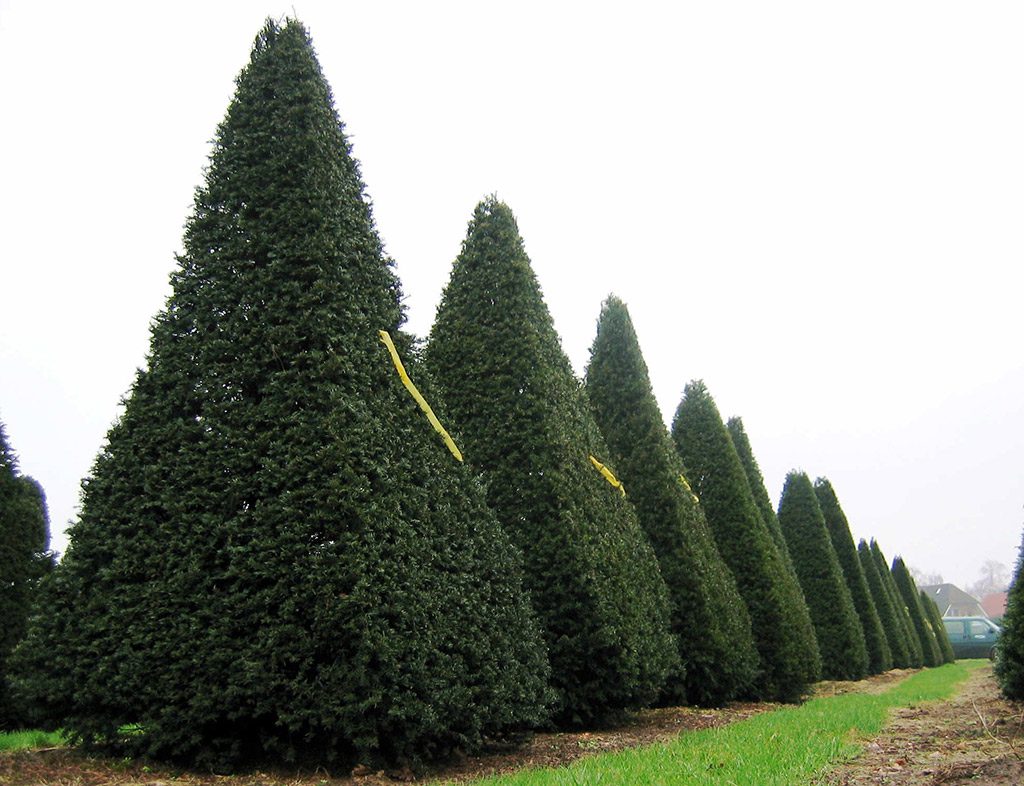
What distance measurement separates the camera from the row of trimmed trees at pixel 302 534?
6.09 m

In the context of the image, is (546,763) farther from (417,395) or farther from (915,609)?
(915,609)

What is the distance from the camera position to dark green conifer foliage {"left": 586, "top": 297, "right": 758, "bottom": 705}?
13109mm

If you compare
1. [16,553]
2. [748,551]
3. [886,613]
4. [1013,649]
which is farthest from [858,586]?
[16,553]

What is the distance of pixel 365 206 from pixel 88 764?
499cm

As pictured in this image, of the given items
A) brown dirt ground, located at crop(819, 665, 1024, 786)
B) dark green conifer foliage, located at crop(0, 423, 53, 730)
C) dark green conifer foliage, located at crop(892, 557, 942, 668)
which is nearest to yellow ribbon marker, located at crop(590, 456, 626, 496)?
brown dirt ground, located at crop(819, 665, 1024, 786)

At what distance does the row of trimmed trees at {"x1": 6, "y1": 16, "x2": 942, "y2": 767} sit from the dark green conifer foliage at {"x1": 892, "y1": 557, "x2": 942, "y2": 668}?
1390 inches

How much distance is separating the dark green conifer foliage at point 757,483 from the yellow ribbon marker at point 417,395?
14029mm

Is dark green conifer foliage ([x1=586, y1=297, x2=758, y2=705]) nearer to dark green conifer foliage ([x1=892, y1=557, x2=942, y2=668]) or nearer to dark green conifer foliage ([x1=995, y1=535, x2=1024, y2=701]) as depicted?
dark green conifer foliage ([x1=995, y1=535, x2=1024, y2=701])

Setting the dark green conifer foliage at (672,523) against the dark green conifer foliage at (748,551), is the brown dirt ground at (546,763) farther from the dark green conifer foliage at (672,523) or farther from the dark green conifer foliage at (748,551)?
the dark green conifer foliage at (748,551)

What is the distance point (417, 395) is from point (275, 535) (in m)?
1.82

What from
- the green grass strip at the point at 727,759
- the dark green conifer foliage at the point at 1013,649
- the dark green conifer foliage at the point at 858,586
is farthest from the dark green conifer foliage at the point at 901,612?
the green grass strip at the point at 727,759

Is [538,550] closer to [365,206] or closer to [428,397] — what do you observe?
[428,397]

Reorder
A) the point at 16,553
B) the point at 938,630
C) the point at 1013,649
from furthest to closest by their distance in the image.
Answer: the point at 938,630 < the point at 1013,649 < the point at 16,553

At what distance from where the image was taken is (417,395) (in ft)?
24.8
